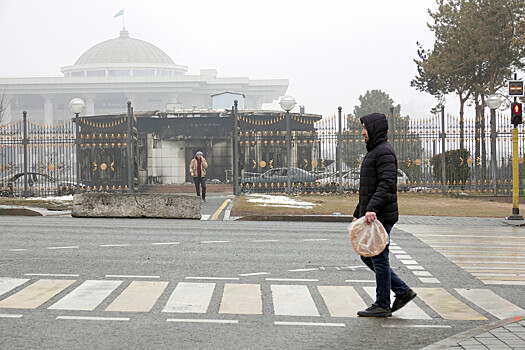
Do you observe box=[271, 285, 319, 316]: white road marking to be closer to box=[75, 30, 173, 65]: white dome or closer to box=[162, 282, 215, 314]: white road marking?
box=[162, 282, 215, 314]: white road marking

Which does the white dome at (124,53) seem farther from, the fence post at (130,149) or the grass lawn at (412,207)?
the grass lawn at (412,207)

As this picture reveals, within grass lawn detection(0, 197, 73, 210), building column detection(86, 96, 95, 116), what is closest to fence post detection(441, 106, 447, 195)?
grass lawn detection(0, 197, 73, 210)

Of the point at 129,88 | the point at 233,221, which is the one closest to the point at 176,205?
the point at 233,221

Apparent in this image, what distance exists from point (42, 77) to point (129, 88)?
11966 millimetres

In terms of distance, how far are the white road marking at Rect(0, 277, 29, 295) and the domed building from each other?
341ft

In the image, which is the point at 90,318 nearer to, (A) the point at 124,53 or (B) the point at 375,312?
(B) the point at 375,312

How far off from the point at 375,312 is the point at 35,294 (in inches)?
139

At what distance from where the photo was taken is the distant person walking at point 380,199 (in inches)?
319

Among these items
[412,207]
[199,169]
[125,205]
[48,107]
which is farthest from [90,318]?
[48,107]

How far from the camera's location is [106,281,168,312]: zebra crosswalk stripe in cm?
827

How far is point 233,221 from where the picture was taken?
778 inches

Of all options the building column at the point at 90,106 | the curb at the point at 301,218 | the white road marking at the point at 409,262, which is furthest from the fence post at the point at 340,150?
the building column at the point at 90,106

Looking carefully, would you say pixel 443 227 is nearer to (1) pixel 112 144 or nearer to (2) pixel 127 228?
(2) pixel 127 228

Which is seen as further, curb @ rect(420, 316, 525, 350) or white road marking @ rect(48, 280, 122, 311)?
white road marking @ rect(48, 280, 122, 311)
